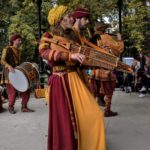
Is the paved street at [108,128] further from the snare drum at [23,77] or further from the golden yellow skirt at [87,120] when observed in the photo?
the golden yellow skirt at [87,120]

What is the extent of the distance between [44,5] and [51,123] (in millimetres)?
15433

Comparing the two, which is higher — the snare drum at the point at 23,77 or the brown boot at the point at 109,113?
Answer: the snare drum at the point at 23,77

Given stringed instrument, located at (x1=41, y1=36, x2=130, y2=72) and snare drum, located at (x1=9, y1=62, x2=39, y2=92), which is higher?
stringed instrument, located at (x1=41, y1=36, x2=130, y2=72)

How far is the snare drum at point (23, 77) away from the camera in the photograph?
27.7 ft

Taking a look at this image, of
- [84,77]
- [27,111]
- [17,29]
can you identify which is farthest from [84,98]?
[17,29]

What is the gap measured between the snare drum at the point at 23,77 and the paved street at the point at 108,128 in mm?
522

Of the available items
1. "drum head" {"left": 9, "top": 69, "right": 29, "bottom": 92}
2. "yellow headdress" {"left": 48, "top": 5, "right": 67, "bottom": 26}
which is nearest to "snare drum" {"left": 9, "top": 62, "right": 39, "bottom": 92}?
"drum head" {"left": 9, "top": 69, "right": 29, "bottom": 92}

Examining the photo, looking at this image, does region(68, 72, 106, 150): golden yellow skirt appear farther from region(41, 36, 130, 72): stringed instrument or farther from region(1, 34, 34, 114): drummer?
region(1, 34, 34, 114): drummer

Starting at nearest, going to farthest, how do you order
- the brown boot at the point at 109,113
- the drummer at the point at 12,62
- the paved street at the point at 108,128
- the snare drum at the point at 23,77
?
the paved street at the point at 108,128, the brown boot at the point at 109,113, the snare drum at the point at 23,77, the drummer at the point at 12,62

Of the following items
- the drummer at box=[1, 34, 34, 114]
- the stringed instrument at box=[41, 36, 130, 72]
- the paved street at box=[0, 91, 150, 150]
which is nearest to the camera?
the stringed instrument at box=[41, 36, 130, 72]

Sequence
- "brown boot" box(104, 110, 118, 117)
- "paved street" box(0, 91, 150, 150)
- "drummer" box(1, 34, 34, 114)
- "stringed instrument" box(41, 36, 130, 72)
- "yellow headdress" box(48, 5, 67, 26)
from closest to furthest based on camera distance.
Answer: "stringed instrument" box(41, 36, 130, 72) < "yellow headdress" box(48, 5, 67, 26) < "paved street" box(0, 91, 150, 150) < "brown boot" box(104, 110, 118, 117) < "drummer" box(1, 34, 34, 114)

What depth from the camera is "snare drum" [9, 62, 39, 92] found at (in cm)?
845

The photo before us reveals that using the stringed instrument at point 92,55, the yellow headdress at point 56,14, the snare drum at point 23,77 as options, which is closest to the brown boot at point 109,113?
the snare drum at point 23,77

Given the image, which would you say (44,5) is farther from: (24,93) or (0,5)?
(24,93)
